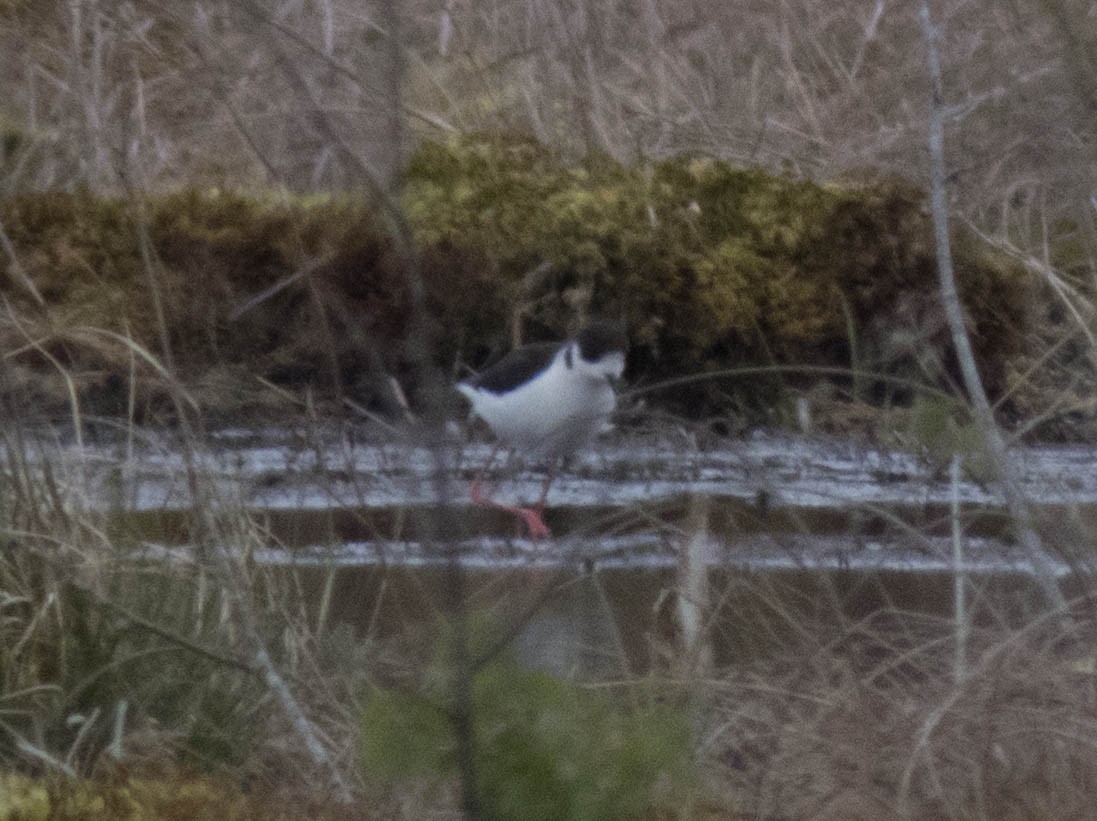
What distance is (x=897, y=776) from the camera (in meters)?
2.32

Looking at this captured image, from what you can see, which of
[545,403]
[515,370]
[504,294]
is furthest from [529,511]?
[504,294]

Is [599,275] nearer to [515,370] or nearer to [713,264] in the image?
[713,264]

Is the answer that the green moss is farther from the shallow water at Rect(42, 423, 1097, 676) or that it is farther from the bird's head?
the shallow water at Rect(42, 423, 1097, 676)

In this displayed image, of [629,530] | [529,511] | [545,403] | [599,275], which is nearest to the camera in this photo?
[629,530]

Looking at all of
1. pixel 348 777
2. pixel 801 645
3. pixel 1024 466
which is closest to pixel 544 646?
pixel 801 645

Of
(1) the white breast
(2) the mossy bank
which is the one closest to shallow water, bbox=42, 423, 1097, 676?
(1) the white breast

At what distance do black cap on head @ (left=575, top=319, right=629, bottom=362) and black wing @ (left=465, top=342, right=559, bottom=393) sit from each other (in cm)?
22

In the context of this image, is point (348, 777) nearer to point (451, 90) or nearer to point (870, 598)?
point (870, 598)

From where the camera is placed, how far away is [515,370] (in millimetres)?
6020

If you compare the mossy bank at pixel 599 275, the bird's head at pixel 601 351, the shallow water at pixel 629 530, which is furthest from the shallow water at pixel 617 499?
the mossy bank at pixel 599 275

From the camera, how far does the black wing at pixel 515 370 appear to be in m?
6.00

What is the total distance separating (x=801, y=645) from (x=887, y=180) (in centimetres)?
395

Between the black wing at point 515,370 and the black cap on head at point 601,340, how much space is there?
0.22 m

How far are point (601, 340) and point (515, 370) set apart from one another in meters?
0.37
